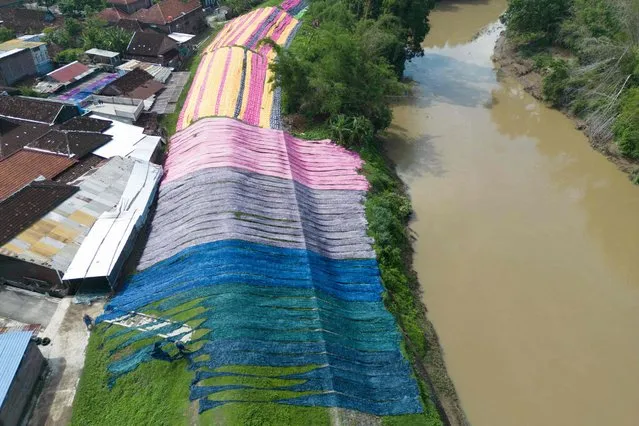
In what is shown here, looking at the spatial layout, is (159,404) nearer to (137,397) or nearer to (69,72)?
(137,397)

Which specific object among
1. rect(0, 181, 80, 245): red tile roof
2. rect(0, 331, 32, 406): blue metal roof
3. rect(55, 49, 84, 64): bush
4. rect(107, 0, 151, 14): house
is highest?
rect(107, 0, 151, 14): house

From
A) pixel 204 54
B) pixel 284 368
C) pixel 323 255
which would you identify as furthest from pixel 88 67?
pixel 284 368

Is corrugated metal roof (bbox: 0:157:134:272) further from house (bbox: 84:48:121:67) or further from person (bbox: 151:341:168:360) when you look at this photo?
house (bbox: 84:48:121:67)

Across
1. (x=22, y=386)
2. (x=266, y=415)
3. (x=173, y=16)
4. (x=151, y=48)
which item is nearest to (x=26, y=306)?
(x=22, y=386)

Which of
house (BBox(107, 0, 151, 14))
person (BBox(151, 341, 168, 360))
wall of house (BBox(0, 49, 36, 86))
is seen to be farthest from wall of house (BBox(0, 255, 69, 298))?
house (BBox(107, 0, 151, 14))

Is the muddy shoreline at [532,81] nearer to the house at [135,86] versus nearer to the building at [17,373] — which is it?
the house at [135,86]

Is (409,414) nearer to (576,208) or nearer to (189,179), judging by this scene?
(189,179)
